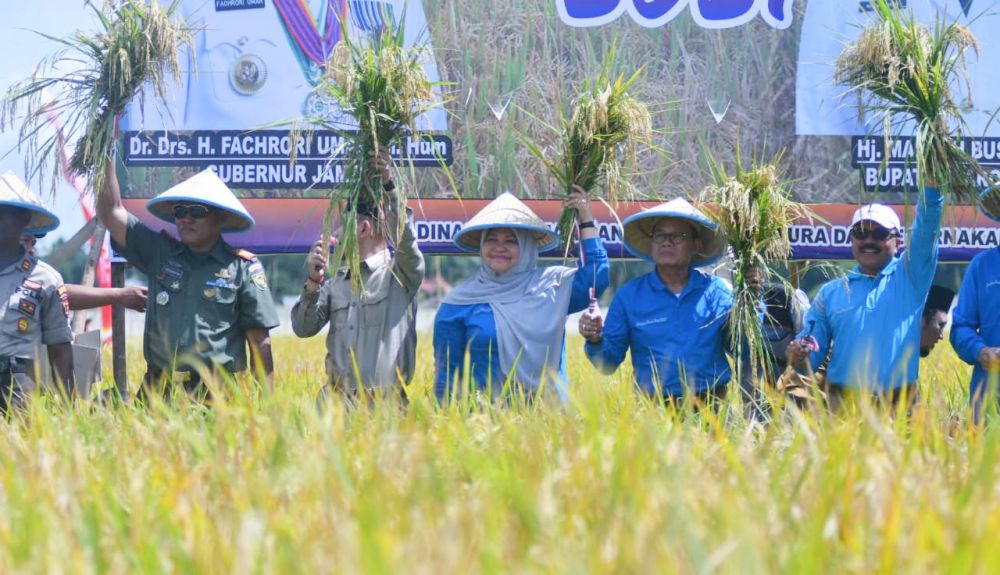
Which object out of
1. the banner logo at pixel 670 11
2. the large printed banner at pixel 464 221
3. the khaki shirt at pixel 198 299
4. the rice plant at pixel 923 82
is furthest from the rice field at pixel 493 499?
the banner logo at pixel 670 11

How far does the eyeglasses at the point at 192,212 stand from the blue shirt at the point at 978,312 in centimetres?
313

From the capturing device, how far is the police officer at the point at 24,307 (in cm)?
450

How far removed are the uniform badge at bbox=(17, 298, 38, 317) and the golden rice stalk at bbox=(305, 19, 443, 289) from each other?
133cm

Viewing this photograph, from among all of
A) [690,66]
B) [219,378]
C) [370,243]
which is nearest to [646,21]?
[690,66]

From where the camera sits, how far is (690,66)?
6.05 m

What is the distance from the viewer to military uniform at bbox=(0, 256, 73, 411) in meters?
4.49

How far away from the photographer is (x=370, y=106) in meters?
4.20

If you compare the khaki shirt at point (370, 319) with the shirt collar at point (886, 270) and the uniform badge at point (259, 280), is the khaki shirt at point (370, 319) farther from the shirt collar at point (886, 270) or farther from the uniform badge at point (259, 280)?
the shirt collar at point (886, 270)

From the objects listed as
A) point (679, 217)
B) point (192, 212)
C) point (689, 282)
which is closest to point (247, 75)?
point (192, 212)

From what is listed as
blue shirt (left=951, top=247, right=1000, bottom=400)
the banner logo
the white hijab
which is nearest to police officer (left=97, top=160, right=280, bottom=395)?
the white hijab

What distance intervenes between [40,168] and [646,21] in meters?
3.24

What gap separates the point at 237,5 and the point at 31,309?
2.29 m

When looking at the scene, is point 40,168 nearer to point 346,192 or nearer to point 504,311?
point 346,192

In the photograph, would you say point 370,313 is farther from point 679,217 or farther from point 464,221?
point 464,221
